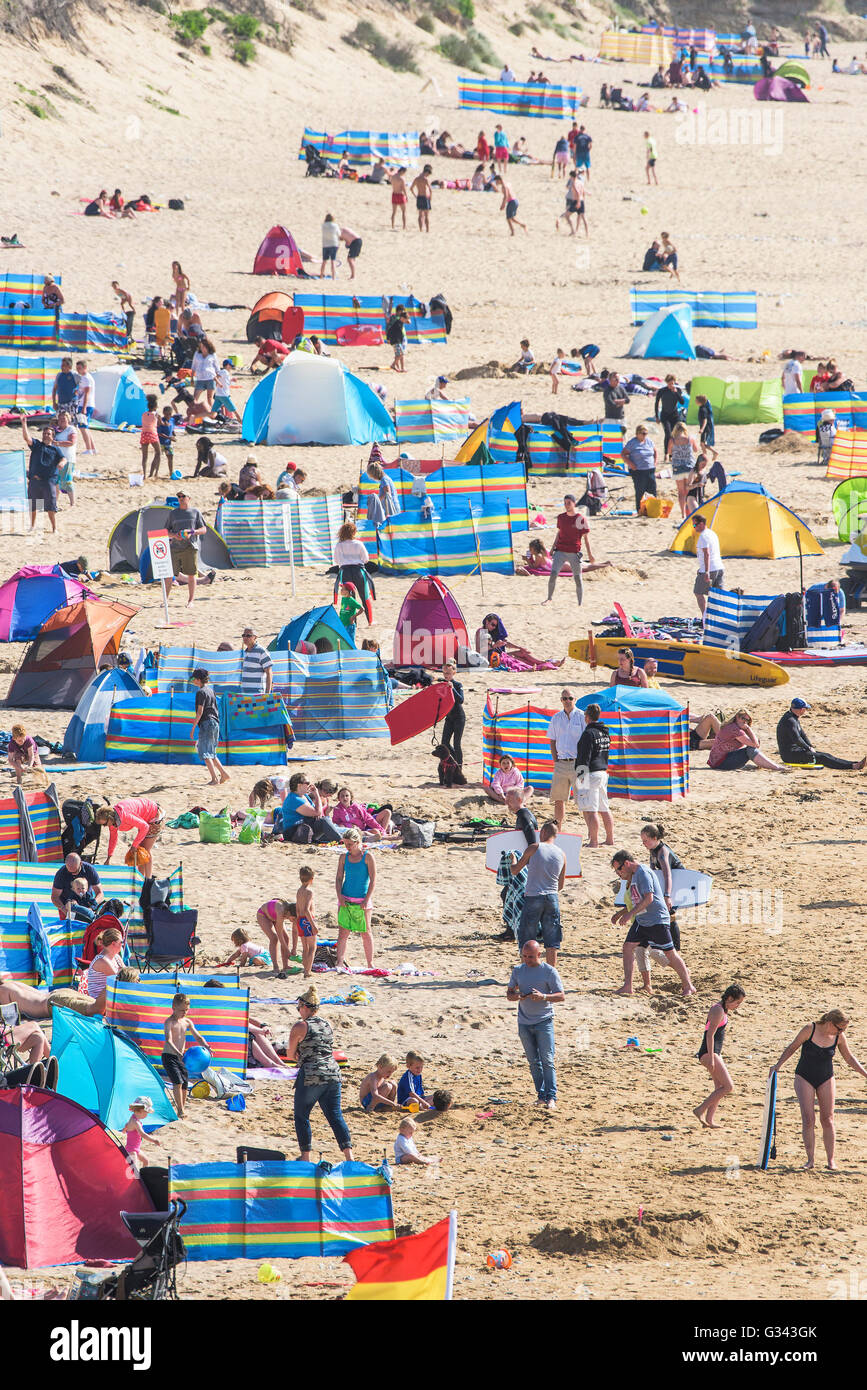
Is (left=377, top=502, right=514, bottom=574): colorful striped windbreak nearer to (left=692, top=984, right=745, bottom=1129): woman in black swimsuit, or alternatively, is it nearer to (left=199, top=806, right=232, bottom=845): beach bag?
(left=199, top=806, right=232, bottom=845): beach bag

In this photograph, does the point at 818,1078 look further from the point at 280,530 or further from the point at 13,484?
the point at 13,484

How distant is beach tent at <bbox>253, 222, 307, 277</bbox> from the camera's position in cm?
3519

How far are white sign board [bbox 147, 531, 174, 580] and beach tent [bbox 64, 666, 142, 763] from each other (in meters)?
2.78

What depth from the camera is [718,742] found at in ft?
55.6

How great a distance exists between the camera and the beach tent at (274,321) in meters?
31.0

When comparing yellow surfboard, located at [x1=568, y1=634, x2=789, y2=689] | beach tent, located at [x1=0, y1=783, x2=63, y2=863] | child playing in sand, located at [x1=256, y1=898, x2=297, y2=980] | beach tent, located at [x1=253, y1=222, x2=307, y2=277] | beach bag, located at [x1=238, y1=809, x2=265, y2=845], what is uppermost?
beach tent, located at [x1=253, y1=222, x2=307, y2=277]

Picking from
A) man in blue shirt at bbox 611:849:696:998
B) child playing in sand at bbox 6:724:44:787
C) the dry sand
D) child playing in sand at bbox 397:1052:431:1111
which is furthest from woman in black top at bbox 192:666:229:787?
child playing in sand at bbox 397:1052:431:1111

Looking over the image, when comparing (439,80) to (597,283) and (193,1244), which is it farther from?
(193,1244)

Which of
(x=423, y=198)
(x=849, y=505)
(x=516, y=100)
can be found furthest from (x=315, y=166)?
(x=849, y=505)

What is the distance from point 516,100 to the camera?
51875 mm

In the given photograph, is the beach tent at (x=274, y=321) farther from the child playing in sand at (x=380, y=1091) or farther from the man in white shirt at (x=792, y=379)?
the child playing in sand at (x=380, y=1091)

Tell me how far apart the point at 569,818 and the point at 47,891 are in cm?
482

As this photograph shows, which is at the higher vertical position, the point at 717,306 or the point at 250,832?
the point at 717,306

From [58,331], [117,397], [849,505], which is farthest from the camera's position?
[58,331]
